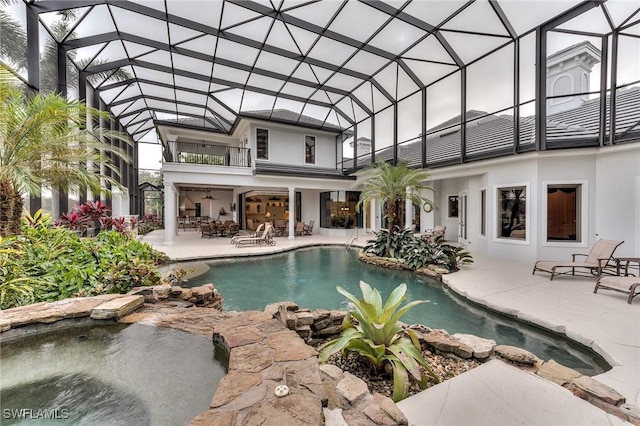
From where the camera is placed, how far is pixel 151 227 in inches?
741

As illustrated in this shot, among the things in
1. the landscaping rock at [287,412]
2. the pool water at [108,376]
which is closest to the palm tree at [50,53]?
the pool water at [108,376]

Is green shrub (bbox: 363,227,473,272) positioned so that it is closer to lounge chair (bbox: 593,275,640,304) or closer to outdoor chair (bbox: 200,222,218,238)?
lounge chair (bbox: 593,275,640,304)

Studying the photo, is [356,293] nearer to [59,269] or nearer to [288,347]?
[288,347]

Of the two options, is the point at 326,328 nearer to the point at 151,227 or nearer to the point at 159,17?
the point at 159,17

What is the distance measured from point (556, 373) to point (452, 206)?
487 inches

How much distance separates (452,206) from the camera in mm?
13711

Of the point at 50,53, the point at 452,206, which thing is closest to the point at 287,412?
the point at 50,53

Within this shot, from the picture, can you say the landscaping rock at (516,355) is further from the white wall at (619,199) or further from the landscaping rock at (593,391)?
the white wall at (619,199)

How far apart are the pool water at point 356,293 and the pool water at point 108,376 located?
2.01m

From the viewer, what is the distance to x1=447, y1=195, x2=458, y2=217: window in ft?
44.4

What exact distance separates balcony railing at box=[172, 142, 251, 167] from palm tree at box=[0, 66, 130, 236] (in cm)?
654

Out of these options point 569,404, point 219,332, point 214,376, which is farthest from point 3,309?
point 569,404

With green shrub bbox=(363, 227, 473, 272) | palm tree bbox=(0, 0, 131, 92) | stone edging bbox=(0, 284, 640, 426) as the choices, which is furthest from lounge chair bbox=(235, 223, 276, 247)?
palm tree bbox=(0, 0, 131, 92)

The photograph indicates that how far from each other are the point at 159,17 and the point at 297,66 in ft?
16.6
